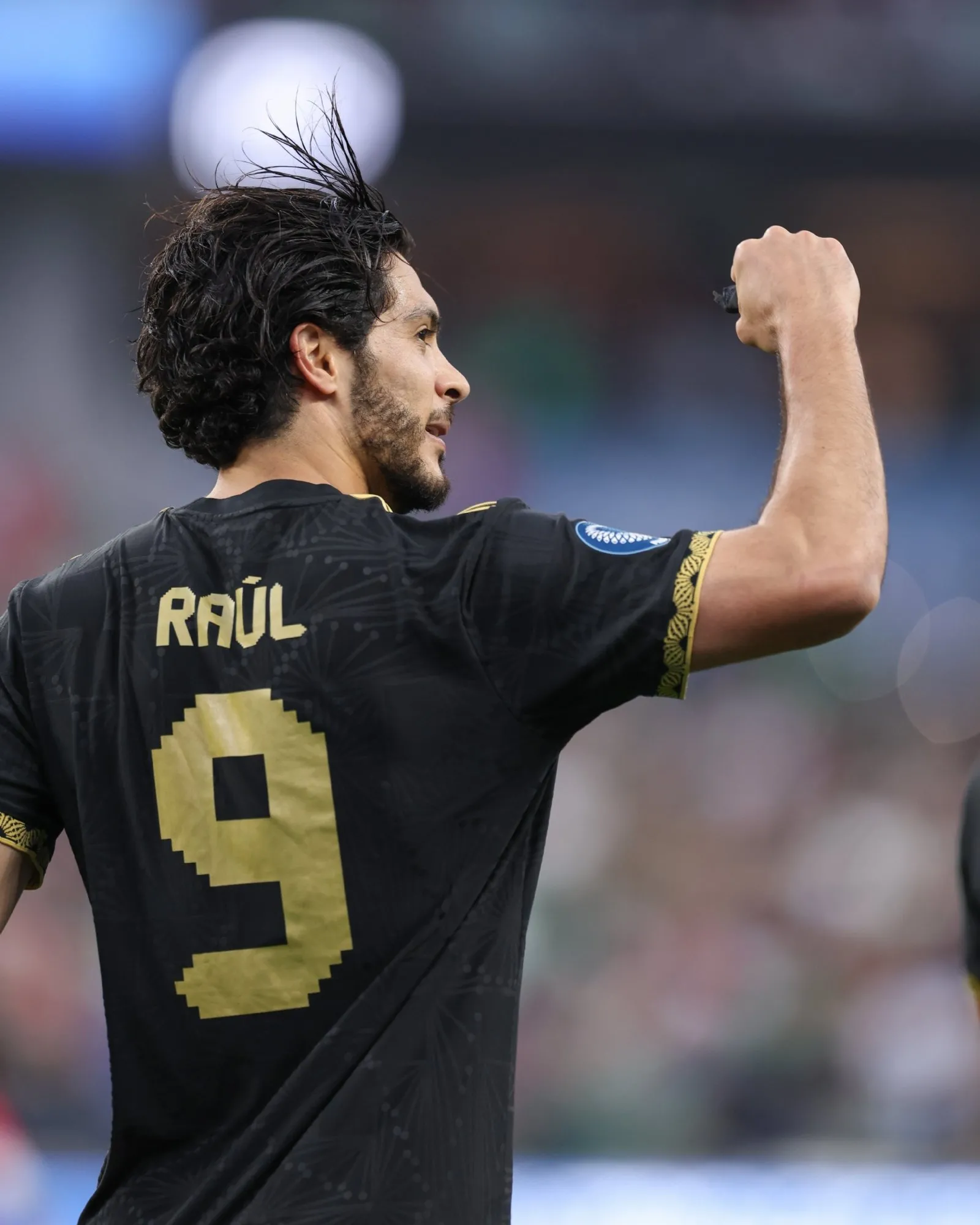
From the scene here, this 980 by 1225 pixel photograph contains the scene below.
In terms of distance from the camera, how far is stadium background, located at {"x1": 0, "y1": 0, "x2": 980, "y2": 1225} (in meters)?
5.84

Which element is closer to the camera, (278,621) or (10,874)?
(278,621)

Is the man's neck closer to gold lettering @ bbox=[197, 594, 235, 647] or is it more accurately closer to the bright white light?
gold lettering @ bbox=[197, 594, 235, 647]

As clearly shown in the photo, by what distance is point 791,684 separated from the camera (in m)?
6.68

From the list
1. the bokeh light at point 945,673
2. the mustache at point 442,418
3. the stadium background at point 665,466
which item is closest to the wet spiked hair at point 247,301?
the mustache at point 442,418

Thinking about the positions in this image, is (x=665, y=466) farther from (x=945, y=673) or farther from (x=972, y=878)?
(x=972, y=878)

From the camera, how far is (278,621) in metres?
1.44

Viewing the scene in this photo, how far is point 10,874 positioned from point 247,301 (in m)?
0.68

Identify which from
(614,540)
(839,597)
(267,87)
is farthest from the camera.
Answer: (267,87)

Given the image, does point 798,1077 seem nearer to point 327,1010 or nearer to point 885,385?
point 885,385

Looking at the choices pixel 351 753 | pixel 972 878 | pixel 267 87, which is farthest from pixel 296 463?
pixel 267 87

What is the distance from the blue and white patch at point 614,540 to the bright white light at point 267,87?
5.21 m

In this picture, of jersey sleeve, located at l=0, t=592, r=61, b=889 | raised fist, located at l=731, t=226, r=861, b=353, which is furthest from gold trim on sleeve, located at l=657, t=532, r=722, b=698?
jersey sleeve, located at l=0, t=592, r=61, b=889

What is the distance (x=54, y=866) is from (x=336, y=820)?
17.1 feet

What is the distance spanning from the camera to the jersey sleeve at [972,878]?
149cm
